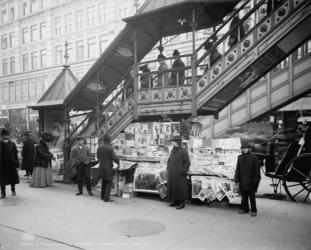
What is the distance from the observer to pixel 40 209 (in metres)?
7.97

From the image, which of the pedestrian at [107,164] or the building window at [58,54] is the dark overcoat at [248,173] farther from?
the building window at [58,54]

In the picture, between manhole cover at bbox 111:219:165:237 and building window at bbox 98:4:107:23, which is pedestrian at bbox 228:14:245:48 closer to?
manhole cover at bbox 111:219:165:237

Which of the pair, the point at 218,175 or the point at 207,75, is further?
the point at 207,75

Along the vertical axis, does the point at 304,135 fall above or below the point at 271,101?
below

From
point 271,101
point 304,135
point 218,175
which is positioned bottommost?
point 218,175

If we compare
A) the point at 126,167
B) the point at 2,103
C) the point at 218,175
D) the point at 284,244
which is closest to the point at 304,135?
the point at 218,175

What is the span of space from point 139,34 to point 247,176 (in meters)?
5.81

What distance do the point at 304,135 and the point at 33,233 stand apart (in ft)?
21.1

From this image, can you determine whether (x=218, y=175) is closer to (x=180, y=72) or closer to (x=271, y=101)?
(x=180, y=72)

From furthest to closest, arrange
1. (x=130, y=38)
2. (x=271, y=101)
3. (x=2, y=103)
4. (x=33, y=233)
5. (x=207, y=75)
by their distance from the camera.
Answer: (x=2, y=103), (x=271, y=101), (x=130, y=38), (x=207, y=75), (x=33, y=233)

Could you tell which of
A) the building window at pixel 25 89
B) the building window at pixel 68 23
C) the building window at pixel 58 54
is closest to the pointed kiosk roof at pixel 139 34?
the building window at pixel 68 23

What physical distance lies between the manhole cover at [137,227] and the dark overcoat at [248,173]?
2.01 m

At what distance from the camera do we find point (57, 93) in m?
14.5

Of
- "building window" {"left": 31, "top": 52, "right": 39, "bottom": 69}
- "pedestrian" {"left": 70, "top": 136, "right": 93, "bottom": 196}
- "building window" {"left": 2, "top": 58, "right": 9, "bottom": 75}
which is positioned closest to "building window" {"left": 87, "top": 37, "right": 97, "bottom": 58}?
"building window" {"left": 31, "top": 52, "right": 39, "bottom": 69}
